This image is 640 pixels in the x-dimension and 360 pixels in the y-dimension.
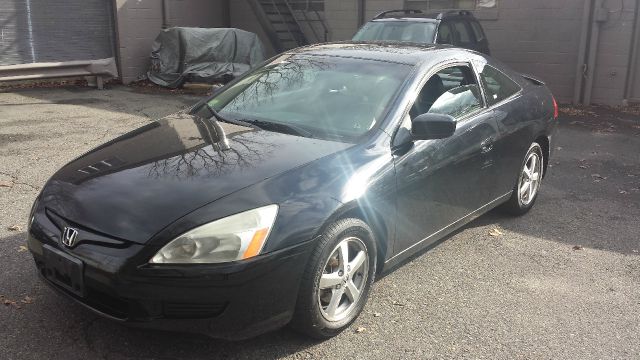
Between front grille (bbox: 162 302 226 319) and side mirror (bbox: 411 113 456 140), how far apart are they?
1674 millimetres

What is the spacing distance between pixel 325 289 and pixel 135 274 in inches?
40.0

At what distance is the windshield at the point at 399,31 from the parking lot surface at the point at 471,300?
3.65 metres

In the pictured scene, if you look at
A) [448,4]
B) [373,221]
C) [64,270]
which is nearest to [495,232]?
[373,221]

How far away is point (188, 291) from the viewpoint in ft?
9.00

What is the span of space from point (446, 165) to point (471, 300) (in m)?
0.90

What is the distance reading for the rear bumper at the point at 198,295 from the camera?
274 centimetres

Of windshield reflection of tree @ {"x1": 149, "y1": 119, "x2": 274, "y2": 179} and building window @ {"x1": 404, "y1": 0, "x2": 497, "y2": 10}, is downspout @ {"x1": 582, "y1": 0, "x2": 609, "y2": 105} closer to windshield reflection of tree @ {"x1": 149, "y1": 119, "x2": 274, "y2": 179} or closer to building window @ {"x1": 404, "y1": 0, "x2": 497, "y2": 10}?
building window @ {"x1": 404, "y1": 0, "x2": 497, "y2": 10}

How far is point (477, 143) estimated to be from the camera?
4.43 m

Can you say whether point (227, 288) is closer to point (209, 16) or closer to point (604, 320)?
point (604, 320)

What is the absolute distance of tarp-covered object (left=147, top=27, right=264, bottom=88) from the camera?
13195 millimetres

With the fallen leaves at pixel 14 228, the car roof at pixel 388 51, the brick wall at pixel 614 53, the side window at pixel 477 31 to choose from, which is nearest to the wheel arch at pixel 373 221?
the car roof at pixel 388 51

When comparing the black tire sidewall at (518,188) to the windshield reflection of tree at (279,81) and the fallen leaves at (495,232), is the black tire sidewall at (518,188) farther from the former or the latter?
the windshield reflection of tree at (279,81)

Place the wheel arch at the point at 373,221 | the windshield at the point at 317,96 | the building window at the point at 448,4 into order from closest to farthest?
the wheel arch at the point at 373,221, the windshield at the point at 317,96, the building window at the point at 448,4

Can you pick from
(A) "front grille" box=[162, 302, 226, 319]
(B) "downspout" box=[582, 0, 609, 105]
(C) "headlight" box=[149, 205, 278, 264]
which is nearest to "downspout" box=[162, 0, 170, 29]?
(B) "downspout" box=[582, 0, 609, 105]
